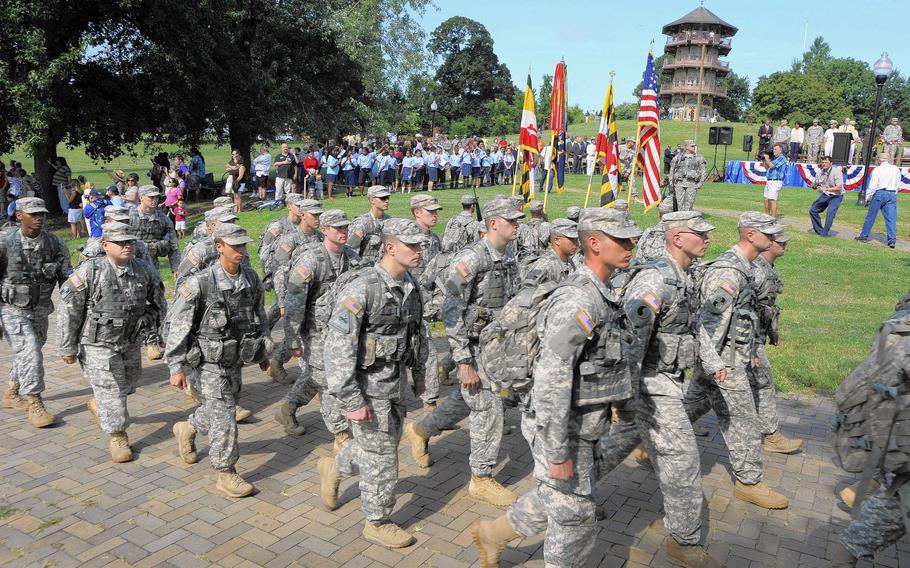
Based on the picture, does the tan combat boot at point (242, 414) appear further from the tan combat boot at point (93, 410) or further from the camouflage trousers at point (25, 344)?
the camouflage trousers at point (25, 344)

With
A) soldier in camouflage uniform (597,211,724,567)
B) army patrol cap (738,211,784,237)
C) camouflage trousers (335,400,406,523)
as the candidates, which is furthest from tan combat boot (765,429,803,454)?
camouflage trousers (335,400,406,523)

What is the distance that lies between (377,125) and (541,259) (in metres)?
29.0

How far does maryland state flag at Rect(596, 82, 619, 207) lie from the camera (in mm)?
13500

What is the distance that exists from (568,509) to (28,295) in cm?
667

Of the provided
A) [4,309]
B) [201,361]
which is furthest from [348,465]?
[4,309]

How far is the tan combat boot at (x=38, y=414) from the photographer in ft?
24.6

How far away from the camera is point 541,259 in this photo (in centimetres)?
690

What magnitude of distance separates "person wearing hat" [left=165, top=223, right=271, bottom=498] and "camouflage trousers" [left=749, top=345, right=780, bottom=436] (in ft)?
15.6

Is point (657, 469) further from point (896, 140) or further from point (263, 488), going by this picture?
point (896, 140)

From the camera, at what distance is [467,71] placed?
8762 cm

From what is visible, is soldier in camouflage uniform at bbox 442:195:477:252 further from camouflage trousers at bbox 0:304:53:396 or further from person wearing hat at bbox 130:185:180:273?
camouflage trousers at bbox 0:304:53:396

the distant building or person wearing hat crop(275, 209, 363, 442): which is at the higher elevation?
the distant building

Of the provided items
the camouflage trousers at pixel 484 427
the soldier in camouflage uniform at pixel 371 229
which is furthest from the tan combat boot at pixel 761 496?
the soldier in camouflage uniform at pixel 371 229

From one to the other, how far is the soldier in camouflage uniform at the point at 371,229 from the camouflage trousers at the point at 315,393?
2.56 meters
